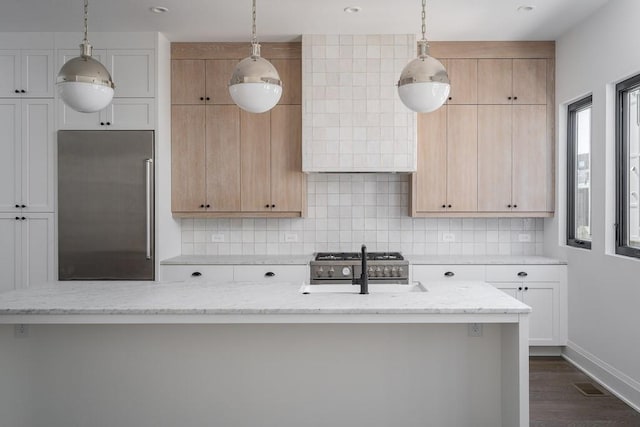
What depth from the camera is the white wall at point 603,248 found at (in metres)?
3.38

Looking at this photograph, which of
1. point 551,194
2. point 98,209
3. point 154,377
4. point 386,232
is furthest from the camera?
point 386,232

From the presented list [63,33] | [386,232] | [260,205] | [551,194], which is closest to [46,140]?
[63,33]

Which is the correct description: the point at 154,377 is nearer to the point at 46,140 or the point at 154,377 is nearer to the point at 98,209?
the point at 98,209

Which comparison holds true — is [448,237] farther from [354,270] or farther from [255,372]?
[255,372]

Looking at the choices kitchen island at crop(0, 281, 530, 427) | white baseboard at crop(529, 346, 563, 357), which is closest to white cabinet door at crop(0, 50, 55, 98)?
kitchen island at crop(0, 281, 530, 427)

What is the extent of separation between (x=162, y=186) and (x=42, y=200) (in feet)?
3.28

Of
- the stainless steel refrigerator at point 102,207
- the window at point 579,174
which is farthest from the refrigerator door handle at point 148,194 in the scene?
the window at point 579,174

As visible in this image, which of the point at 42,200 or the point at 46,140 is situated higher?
the point at 46,140

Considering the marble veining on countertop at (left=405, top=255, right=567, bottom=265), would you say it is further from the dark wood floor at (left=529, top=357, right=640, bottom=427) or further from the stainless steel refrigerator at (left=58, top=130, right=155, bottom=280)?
the stainless steel refrigerator at (left=58, top=130, right=155, bottom=280)

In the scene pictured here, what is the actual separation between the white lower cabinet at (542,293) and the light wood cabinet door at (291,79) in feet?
7.84

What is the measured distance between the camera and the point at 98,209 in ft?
13.9

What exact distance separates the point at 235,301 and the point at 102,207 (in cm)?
236

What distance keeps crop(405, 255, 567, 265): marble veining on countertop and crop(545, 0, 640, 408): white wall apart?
0.21 m

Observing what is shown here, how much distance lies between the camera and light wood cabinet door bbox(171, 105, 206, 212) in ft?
15.1
